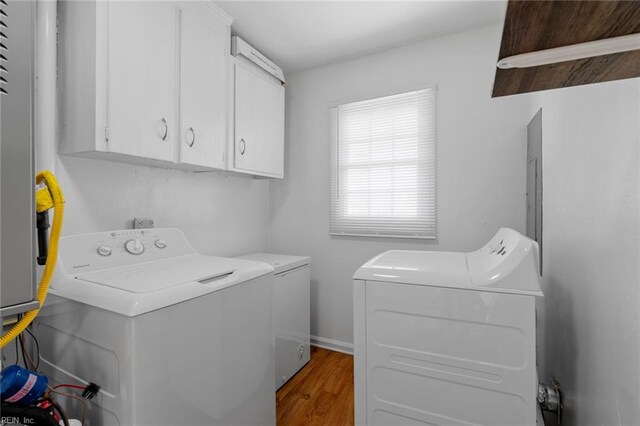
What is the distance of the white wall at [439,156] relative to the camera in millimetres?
2059

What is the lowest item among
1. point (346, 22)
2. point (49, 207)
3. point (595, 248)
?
point (595, 248)

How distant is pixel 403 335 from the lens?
1.26 m

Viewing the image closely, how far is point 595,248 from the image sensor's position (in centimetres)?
100

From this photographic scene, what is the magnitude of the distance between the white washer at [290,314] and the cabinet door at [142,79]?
108 centimetres

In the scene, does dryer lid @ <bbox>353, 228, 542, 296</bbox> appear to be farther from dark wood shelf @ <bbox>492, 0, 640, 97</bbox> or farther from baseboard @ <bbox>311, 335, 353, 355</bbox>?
baseboard @ <bbox>311, 335, 353, 355</bbox>

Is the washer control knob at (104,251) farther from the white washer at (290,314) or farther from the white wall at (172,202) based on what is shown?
the white washer at (290,314)

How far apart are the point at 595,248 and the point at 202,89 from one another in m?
2.01

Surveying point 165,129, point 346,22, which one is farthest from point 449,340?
point 346,22

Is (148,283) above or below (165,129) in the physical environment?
below

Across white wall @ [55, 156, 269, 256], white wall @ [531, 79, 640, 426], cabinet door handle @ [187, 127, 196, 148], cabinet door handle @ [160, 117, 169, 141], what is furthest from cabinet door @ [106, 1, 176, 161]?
white wall @ [531, 79, 640, 426]

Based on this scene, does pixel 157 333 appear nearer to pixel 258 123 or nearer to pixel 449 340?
pixel 449 340

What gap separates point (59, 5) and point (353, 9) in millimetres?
1560

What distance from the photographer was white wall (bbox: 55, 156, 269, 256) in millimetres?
1470

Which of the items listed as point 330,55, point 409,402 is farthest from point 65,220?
point 330,55
